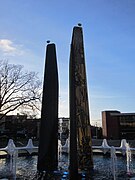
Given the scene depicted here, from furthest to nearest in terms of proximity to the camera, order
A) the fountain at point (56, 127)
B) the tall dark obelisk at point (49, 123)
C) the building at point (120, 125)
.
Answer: the building at point (120, 125) → the tall dark obelisk at point (49, 123) → the fountain at point (56, 127)

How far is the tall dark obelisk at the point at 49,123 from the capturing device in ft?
33.3

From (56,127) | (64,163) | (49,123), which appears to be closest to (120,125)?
(64,163)

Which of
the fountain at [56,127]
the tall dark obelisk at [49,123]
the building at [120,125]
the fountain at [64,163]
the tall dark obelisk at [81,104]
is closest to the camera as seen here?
the fountain at [64,163]

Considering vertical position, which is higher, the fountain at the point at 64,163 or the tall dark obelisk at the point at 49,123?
the tall dark obelisk at the point at 49,123

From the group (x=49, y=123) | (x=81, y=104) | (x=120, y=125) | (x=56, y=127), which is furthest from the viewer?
(x=120, y=125)

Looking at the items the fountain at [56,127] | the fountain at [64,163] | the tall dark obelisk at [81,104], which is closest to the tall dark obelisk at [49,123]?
the fountain at [56,127]

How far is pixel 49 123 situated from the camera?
10.4 metres

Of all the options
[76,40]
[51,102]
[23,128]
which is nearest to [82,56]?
[76,40]

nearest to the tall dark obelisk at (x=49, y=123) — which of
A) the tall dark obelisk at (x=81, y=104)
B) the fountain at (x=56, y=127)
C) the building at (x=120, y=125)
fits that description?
the fountain at (x=56, y=127)

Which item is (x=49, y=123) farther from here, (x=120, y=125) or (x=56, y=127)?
(x=120, y=125)

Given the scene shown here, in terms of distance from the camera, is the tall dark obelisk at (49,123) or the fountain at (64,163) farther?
the tall dark obelisk at (49,123)

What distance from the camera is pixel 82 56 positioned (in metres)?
11.9

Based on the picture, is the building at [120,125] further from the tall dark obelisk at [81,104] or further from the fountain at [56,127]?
the tall dark obelisk at [81,104]

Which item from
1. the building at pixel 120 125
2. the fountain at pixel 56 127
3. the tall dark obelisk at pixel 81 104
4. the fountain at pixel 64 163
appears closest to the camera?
the fountain at pixel 64 163
